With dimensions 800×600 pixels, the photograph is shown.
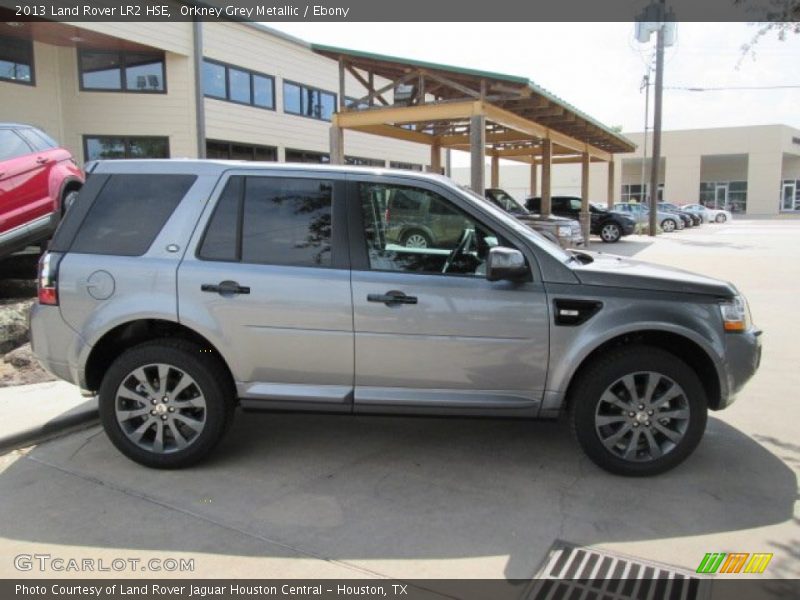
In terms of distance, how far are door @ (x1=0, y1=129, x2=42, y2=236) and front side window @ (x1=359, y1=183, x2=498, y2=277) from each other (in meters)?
5.40

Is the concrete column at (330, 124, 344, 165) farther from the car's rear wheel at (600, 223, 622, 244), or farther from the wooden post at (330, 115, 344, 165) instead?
the car's rear wheel at (600, 223, 622, 244)

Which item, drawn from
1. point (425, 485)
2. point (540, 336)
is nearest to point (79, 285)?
point (425, 485)

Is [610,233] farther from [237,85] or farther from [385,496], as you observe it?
[385,496]

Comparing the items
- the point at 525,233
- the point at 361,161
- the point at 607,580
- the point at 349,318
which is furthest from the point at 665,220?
the point at 607,580

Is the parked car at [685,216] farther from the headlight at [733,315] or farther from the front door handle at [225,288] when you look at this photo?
the front door handle at [225,288]

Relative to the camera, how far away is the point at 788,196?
55.7 meters

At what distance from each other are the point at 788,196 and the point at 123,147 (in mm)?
55821

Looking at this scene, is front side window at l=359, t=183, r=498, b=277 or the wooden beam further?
the wooden beam

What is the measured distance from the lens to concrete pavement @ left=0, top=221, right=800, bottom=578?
322 centimetres

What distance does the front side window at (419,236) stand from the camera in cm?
407

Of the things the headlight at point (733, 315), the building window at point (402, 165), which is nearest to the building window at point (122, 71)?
the building window at point (402, 165)

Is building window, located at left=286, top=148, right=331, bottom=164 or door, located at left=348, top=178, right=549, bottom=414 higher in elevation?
building window, located at left=286, top=148, right=331, bottom=164

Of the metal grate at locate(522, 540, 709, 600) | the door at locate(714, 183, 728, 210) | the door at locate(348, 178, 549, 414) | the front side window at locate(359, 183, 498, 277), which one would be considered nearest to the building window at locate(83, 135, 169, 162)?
the front side window at locate(359, 183, 498, 277)

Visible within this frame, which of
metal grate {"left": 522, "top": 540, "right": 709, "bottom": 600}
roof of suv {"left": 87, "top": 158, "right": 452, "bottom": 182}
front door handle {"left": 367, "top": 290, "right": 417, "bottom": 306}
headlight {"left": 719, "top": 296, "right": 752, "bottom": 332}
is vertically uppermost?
roof of suv {"left": 87, "top": 158, "right": 452, "bottom": 182}
